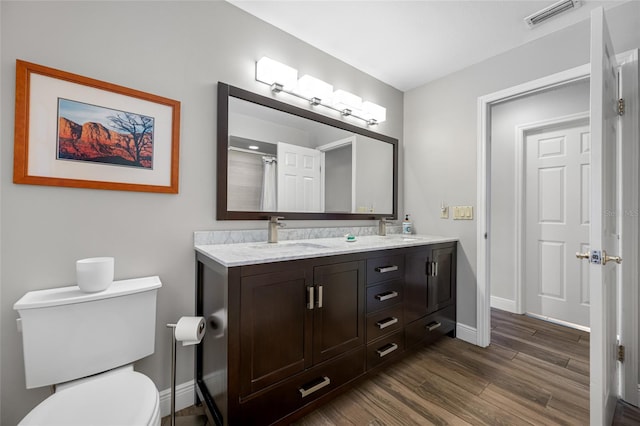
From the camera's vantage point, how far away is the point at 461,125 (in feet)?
8.20

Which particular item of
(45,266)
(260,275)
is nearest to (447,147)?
(260,275)

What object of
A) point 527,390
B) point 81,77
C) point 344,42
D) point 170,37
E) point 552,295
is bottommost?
point 527,390

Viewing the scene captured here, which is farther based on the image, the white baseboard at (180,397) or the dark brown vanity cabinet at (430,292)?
the dark brown vanity cabinet at (430,292)

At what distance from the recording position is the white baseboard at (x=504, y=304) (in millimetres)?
3053

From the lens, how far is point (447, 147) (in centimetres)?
259

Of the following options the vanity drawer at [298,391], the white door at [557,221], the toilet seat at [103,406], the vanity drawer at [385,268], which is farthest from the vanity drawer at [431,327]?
the toilet seat at [103,406]

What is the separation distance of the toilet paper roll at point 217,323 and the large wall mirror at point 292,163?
1.93ft

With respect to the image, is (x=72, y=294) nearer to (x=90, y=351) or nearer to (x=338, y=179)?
(x=90, y=351)

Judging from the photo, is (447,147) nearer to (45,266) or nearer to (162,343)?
(162,343)

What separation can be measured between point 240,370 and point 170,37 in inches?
69.6

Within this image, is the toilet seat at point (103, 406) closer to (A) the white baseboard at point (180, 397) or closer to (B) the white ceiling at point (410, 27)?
(A) the white baseboard at point (180, 397)

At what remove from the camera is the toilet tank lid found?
1.02 m

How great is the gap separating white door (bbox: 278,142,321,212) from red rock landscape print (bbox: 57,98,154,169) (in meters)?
0.81

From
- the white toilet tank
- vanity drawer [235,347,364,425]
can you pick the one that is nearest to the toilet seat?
the white toilet tank
